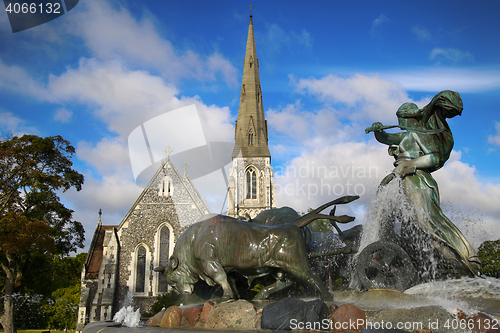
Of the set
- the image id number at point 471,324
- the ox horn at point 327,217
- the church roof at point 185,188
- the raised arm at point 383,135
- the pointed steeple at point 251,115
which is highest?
the pointed steeple at point 251,115

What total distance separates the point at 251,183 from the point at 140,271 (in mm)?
19320

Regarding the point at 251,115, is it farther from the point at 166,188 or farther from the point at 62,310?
the point at 62,310

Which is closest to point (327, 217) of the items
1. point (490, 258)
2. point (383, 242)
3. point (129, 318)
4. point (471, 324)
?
point (383, 242)

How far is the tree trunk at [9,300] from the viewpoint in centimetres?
2128

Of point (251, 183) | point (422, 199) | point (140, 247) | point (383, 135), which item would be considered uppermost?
point (251, 183)

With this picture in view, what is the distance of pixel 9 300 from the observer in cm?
2180

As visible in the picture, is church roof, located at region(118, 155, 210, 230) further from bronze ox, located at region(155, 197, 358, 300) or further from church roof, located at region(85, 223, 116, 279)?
bronze ox, located at region(155, 197, 358, 300)

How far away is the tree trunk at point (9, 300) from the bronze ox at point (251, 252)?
21615 mm

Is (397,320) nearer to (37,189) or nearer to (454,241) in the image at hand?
(454,241)

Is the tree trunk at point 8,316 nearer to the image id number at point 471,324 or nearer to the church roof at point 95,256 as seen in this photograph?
the church roof at point 95,256

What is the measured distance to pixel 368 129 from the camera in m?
6.90

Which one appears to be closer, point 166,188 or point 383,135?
point 383,135

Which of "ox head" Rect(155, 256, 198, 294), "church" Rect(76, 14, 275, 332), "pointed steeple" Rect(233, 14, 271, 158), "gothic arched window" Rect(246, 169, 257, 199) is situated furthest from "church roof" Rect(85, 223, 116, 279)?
"ox head" Rect(155, 256, 198, 294)

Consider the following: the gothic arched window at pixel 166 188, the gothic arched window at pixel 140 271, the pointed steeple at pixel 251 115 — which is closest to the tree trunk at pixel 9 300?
the gothic arched window at pixel 140 271
